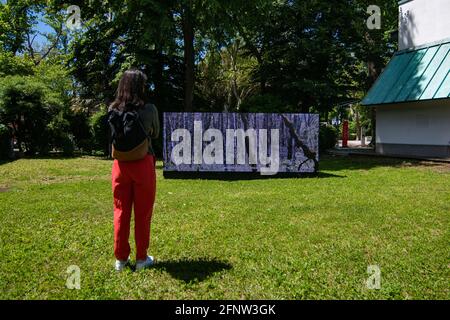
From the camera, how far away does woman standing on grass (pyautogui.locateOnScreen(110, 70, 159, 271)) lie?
457 cm

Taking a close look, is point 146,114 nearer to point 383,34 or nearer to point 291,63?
point 291,63

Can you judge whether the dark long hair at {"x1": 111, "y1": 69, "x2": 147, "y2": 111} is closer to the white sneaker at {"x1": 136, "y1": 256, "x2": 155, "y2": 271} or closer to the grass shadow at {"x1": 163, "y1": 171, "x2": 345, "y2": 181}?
the white sneaker at {"x1": 136, "y1": 256, "x2": 155, "y2": 271}

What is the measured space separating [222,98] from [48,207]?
29.2 meters

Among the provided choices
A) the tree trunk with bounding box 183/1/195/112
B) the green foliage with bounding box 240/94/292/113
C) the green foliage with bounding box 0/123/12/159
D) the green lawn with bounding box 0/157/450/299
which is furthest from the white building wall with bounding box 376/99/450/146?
the green foliage with bounding box 0/123/12/159

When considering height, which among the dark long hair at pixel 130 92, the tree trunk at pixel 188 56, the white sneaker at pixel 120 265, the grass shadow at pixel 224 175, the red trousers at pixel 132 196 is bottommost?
the white sneaker at pixel 120 265

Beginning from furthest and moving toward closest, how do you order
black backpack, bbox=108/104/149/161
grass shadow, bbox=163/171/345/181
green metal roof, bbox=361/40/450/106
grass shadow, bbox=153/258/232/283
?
green metal roof, bbox=361/40/450/106, grass shadow, bbox=163/171/345/181, grass shadow, bbox=153/258/232/283, black backpack, bbox=108/104/149/161

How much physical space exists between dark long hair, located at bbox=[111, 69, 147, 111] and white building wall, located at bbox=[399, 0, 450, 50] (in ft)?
63.9

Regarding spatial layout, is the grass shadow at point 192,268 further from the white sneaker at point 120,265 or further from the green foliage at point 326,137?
the green foliage at point 326,137

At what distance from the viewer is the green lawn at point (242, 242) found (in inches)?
170

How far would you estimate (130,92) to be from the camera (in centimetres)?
456

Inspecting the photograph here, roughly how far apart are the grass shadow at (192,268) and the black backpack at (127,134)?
4.37 ft

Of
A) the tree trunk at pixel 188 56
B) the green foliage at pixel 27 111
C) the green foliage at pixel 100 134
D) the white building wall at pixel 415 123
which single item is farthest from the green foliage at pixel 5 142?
the white building wall at pixel 415 123
